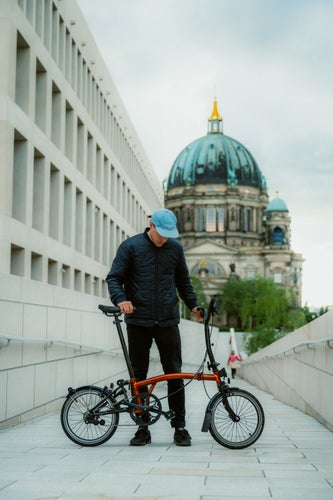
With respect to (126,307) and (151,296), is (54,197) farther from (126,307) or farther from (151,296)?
(126,307)

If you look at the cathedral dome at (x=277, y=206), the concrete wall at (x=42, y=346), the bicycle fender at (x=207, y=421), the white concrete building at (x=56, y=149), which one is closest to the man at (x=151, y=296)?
the bicycle fender at (x=207, y=421)

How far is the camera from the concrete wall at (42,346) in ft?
26.3

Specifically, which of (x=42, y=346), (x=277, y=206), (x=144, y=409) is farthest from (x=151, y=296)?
(x=277, y=206)

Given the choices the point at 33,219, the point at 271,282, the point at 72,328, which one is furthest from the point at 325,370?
the point at 271,282

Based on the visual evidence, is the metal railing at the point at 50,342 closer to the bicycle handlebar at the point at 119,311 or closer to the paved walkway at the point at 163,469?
the paved walkway at the point at 163,469

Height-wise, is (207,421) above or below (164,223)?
below

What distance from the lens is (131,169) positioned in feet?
161

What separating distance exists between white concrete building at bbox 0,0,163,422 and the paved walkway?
1.60 meters

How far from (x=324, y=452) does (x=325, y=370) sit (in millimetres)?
2352

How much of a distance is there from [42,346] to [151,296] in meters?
2.79

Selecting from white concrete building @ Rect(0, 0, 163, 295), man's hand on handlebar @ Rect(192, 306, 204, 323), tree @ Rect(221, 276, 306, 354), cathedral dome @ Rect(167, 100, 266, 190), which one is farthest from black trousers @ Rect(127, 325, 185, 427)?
cathedral dome @ Rect(167, 100, 266, 190)

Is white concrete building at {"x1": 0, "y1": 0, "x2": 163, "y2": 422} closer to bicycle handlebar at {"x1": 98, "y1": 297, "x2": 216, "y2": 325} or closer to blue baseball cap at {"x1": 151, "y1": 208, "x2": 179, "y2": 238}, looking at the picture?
bicycle handlebar at {"x1": 98, "y1": 297, "x2": 216, "y2": 325}

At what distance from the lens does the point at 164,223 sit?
265 inches

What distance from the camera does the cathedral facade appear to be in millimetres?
126812
